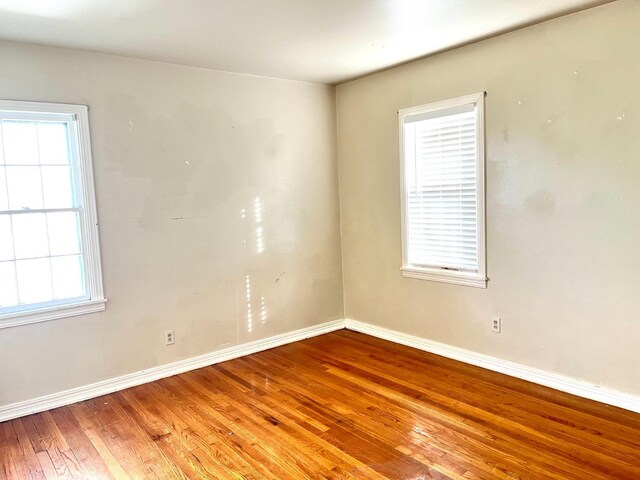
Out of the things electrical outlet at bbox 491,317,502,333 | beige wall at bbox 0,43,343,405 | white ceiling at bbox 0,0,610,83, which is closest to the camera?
white ceiling at bbox 0,0,610,83

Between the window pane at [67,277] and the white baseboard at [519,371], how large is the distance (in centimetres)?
268

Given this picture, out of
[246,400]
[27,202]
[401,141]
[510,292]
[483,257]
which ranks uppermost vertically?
[401,141]

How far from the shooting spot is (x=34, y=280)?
3361mm

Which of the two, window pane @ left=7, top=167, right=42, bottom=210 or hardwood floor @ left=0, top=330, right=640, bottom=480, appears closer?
hardwood floor @ left=0, top=330, right=640, bottom=480

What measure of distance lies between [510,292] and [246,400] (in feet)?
6.91

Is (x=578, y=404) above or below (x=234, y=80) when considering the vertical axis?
below

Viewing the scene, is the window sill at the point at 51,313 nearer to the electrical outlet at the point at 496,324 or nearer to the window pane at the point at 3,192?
the window pane at the point at 3,192

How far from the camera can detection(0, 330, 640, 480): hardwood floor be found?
2.48 m

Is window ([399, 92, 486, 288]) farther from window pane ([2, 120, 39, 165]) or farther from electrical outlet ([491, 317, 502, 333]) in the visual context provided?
window pane ([2, 120, 39, 165])

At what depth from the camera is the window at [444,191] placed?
12.2ft

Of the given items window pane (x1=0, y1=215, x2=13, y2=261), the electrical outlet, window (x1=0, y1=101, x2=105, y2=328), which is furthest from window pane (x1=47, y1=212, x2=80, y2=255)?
the electrical outlet

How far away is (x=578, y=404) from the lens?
3088mm

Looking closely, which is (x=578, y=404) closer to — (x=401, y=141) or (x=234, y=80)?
(x=401, y=141)

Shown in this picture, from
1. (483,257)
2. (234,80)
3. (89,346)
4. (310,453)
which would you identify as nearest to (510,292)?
(483,257)
